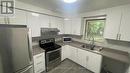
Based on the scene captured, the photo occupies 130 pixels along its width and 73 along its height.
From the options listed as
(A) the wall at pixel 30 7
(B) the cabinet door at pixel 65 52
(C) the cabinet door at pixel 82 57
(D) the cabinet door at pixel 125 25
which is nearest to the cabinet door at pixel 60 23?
(A) the wall at pixel 30 7

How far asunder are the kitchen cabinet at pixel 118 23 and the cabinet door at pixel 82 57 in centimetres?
101

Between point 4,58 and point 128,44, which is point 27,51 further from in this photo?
point 128,44

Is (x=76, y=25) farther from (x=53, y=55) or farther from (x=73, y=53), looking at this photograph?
(x=53, y=55)

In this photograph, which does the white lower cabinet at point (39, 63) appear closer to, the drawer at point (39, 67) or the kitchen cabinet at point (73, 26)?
the drawer at point (39, 67)

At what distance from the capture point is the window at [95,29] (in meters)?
2.76

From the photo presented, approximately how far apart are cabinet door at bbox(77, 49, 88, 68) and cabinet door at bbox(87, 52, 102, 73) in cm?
13

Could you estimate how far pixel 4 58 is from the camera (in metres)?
1.15

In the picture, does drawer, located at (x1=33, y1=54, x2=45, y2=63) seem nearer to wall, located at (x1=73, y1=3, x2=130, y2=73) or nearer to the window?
the window

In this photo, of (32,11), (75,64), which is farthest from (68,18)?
(75,64)

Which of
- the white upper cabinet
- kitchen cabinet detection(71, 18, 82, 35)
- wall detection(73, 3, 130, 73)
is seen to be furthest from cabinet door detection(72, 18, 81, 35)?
wall detection(73, 3, 130, 73)

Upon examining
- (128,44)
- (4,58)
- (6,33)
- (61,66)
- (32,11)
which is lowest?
(61,66)

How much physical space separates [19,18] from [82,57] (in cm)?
249

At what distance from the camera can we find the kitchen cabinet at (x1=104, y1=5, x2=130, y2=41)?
5.81 ft

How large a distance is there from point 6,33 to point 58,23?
2.21 meters
